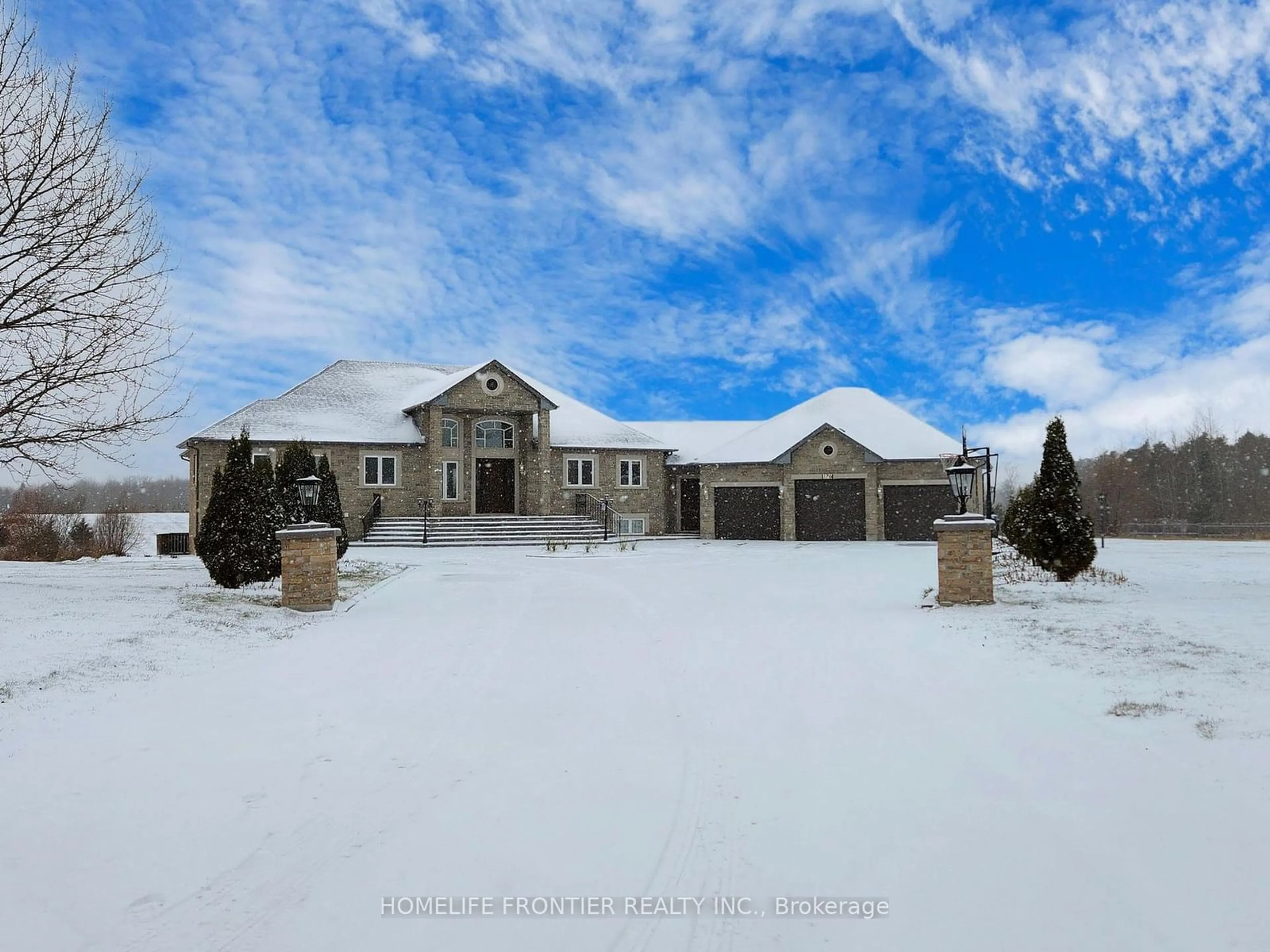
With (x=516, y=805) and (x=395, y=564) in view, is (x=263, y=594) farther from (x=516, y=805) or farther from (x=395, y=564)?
(x=516, y=805)

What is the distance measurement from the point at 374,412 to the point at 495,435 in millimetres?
4767

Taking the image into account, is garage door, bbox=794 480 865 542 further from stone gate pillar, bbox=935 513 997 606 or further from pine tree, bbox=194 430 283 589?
pine tree, bbox=194 430 283 589

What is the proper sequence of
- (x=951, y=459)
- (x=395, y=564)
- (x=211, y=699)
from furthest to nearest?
(x=951, y=459) → (x=395, y=564) → (x=211, y=699)

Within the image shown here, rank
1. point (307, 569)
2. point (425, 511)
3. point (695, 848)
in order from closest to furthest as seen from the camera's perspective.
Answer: point (695, 848), point (307, 569), point (425, 511)

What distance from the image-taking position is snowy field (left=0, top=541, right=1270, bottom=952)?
3.28 metres

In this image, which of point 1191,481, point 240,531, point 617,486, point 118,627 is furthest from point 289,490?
point 1191,481

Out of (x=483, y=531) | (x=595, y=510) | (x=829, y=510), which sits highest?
(x=595, y=510)

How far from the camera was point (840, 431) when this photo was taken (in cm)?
3091

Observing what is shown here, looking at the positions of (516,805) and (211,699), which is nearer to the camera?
(516,805)

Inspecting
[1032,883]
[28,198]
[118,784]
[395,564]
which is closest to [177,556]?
[395,564]

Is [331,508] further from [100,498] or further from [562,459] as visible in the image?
[100,498]

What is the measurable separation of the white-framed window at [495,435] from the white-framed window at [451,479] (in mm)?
1334

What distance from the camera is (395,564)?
65.5ft

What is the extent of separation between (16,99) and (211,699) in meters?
11.2
